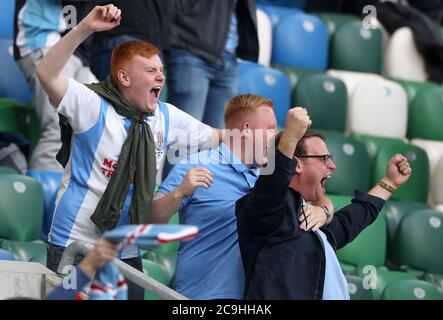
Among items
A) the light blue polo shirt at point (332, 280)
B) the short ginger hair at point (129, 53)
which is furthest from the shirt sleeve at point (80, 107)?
the light blue polo shirt at point (332, 280)

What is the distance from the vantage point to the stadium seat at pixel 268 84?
6766 millimetres

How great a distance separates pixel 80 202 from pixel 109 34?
1.57 metres

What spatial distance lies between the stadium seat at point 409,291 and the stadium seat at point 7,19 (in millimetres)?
2507

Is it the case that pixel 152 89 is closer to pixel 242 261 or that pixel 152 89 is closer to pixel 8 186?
pixel 242 261

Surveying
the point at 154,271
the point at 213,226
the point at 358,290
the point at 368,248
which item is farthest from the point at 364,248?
the point at 213,226

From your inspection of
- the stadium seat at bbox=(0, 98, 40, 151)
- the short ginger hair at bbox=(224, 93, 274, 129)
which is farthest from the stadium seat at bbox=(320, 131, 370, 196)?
the short ginger hair at bbox=(224, 93, 274, 129)

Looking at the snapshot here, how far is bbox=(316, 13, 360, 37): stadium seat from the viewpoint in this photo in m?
7.81

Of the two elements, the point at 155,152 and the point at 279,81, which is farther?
the point at 279,81

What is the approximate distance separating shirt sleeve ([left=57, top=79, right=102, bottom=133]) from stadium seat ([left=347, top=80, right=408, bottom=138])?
10.8 ft

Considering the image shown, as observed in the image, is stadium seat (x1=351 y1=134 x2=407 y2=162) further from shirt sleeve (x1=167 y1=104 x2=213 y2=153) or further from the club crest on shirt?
the club crest on shirt
